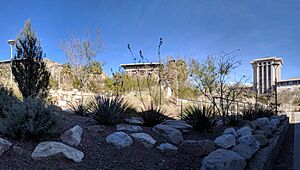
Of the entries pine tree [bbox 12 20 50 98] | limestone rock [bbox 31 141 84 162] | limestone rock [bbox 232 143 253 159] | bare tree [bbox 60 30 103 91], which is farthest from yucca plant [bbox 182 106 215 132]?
bare tree [bbox 60 30 103 91]

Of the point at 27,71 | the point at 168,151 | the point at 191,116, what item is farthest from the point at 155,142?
the point at 27,71

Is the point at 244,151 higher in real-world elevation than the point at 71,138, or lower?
lower

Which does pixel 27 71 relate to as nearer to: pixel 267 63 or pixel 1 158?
pixel 1 158

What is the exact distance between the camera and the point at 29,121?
9.71 feet

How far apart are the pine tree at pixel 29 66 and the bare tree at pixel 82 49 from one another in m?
8.58

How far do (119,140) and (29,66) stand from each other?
16.4 feet

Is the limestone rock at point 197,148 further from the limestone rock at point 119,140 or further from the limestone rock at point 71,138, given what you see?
the limestone rock at point 71,138

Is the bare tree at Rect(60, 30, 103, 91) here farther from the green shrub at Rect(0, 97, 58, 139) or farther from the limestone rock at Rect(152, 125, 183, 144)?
the green shrub at Rect(0, 97, 58, 139)

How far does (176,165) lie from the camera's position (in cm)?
309

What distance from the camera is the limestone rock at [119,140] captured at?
3.33 m

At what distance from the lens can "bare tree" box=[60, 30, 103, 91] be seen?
1619 cm

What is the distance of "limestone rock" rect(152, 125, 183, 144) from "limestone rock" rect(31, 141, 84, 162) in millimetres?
1567

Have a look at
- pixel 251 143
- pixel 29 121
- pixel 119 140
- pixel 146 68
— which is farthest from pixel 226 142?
pixel 146 68

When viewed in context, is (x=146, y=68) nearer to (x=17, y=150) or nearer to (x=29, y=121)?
(x=29, y=121)
